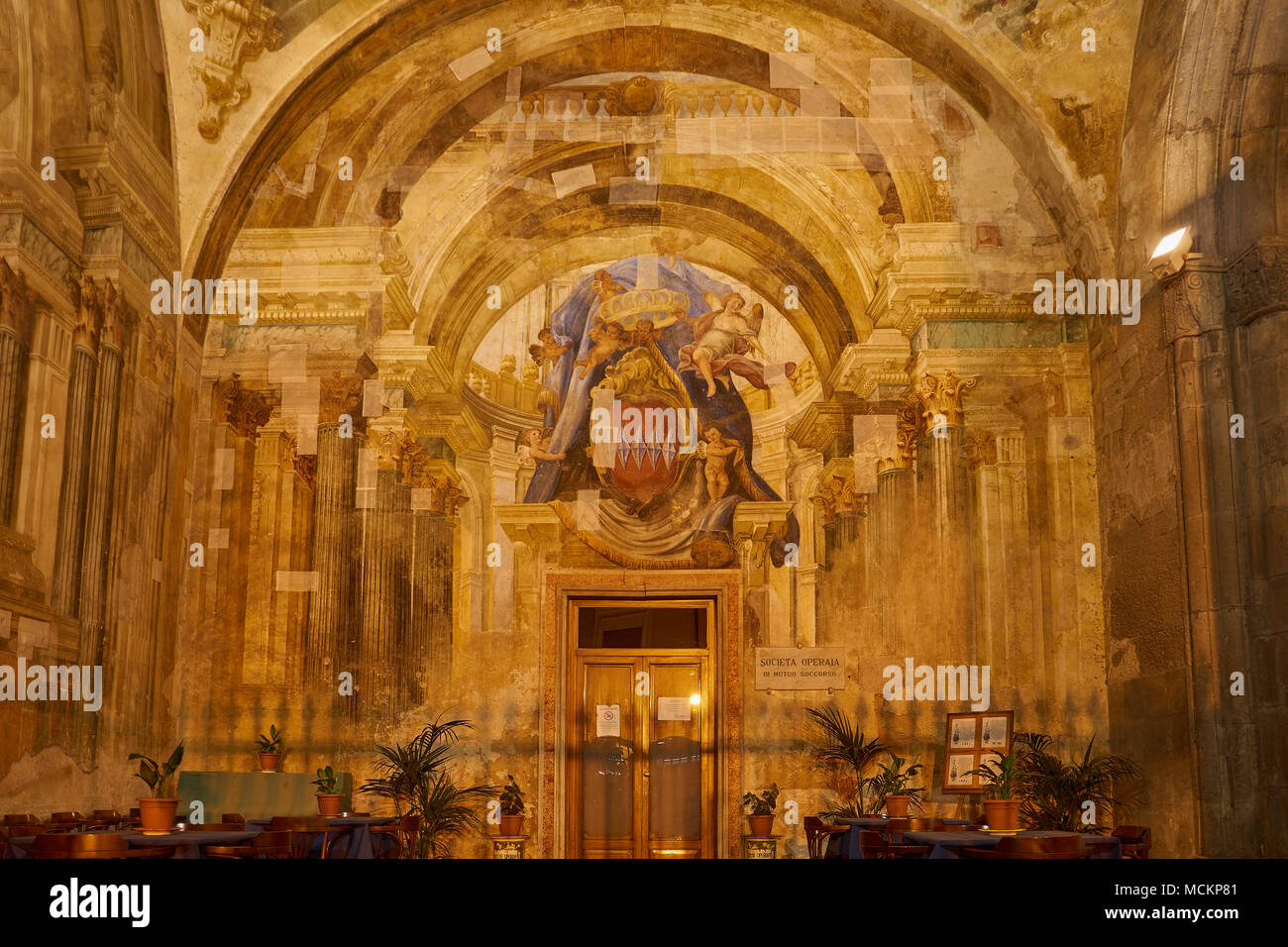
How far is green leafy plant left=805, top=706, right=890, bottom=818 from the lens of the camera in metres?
12.0

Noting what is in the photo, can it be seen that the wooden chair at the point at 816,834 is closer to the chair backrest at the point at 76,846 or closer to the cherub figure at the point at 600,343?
the cherub figure at the point at 600,343

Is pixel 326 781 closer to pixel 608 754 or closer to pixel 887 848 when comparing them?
pixel 608 754

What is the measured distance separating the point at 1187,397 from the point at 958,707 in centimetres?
369

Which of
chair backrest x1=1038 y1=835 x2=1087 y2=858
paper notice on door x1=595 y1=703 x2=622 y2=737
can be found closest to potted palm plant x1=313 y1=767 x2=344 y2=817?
paper notice on door x1=595 y1=703 x2=622 y2=737

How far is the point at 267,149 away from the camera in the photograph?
12281 millimetres

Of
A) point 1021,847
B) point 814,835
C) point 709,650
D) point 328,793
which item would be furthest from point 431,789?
point 1021,847

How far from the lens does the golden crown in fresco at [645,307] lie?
45.5ft

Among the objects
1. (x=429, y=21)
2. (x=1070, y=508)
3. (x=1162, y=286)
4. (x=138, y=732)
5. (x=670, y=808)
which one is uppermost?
(x=429, y=21)

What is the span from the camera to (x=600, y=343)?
45.2 ft

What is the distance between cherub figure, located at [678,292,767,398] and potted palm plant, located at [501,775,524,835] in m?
4.66
